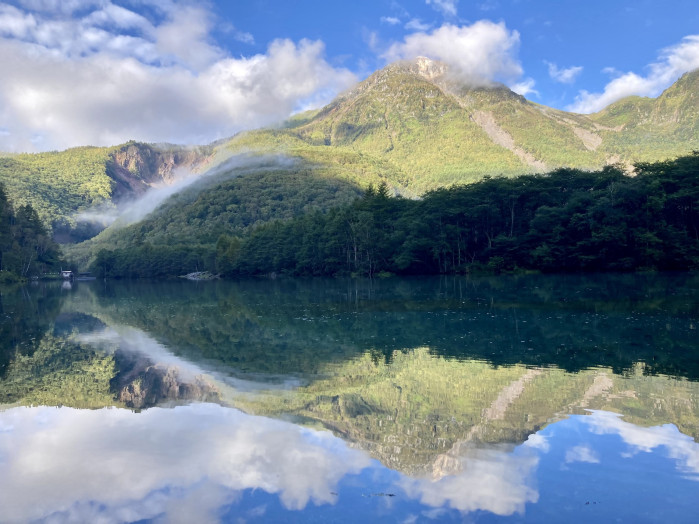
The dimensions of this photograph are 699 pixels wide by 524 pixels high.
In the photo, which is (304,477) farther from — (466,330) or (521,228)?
(521,228)

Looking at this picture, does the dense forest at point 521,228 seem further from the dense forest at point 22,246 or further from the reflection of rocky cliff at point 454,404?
the reflection of rocky cliff at point 454,404

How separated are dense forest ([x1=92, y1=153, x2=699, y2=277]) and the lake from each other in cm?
4420

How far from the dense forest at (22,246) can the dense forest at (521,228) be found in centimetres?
4658

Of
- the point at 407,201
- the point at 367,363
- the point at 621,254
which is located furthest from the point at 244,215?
the point at 367,363

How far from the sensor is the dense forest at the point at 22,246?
91.8 m

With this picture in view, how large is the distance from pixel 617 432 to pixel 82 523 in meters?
8.59

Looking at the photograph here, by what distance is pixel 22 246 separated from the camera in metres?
105

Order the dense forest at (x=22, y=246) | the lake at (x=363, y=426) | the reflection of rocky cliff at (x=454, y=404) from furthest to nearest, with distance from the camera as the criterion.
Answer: the dense forest at (x=22, y=246) < the reflection of rocky cliff at (x=454, y=404) < the lake at (x=363, y=426)

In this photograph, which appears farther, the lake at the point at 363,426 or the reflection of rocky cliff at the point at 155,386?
the reflection of rocky cliff at the point at 155,386

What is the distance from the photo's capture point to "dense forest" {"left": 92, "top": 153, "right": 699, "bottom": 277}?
59.9 metres

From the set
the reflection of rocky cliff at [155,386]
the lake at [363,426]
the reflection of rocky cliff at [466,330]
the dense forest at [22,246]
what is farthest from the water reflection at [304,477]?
the dense forest at [22,246]

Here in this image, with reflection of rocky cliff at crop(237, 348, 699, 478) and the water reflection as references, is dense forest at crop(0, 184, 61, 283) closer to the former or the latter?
reflection of rocky cliff at crop(237, 348, 699, 478)

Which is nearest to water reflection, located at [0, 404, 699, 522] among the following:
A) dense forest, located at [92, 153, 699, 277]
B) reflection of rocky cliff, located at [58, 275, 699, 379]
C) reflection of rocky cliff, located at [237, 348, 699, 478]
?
reflection of rocky cliff, located at [237, 348, 699, 478]

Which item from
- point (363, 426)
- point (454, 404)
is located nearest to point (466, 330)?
point (454, 404)
